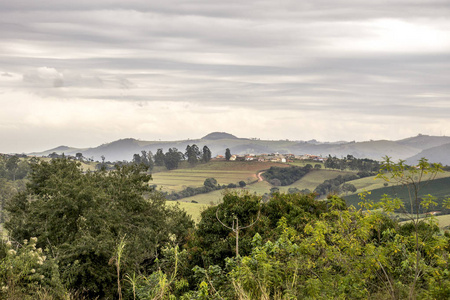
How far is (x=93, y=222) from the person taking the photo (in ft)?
79.2

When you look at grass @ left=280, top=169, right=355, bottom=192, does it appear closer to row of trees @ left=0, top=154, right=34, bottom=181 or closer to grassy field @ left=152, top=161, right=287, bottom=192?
grassy field @ left=152, top=161, right=287, bottom=192

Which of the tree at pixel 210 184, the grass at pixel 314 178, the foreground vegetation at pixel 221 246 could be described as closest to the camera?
the foreground vegetation at pixel 221 246

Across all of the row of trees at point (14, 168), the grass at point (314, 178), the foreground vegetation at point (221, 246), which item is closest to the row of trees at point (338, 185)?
the grass at point (314, 178)

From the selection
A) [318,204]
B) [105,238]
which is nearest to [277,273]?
[318,204]

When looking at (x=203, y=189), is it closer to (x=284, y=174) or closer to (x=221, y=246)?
(x=284, y=174)

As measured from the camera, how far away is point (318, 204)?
71.7 feet

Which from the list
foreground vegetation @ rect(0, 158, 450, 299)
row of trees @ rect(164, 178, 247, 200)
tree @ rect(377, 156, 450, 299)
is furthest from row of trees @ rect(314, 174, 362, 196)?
tree @ rect(377, 156, 450, 299)

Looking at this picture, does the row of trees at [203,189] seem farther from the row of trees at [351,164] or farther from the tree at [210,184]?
the row of trees at [351,164]

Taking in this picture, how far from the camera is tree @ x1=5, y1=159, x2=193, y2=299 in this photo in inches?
784

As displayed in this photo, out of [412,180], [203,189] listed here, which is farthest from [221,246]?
[203,189]

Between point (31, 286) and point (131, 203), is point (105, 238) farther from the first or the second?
point (31, 286)

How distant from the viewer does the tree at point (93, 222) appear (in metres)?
19.9

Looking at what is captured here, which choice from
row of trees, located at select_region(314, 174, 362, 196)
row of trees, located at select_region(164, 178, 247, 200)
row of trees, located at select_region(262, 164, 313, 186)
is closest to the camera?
row of trees, located at select_region(314, 174, 362, 196)

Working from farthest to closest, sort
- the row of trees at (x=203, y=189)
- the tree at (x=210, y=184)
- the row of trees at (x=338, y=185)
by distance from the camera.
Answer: the tree at (x=210, y=184)
the row of trees at (x=203, y=189)
the row of trees at (x=338, y=185)
